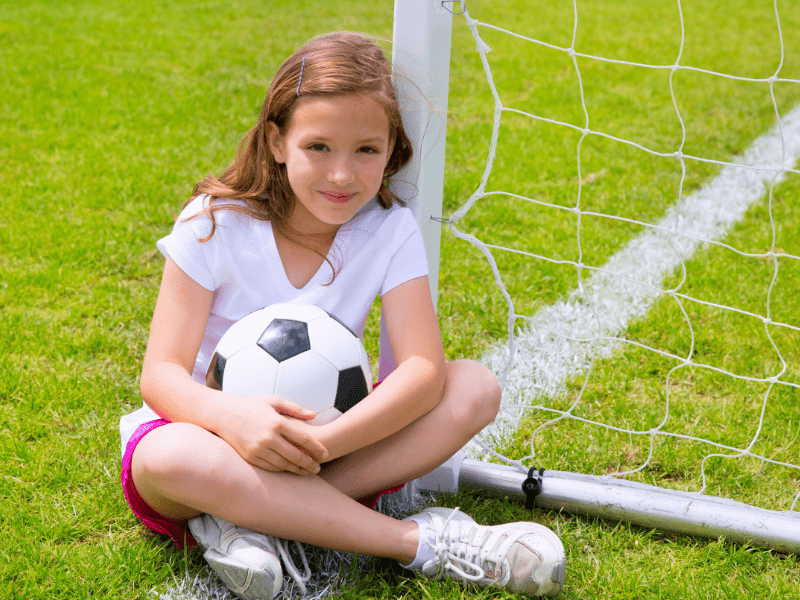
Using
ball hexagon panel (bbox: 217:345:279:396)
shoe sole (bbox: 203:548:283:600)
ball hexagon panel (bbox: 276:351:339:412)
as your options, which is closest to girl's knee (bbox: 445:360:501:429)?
ball hexagon panel (bbox: 276:351:339:412)

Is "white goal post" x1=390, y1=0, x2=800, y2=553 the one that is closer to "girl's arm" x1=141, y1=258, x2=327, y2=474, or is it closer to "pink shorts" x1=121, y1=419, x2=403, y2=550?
"girl's arm" x1=141, y1=258, x2=327, y2=474

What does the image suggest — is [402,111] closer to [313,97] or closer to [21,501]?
[313,97]

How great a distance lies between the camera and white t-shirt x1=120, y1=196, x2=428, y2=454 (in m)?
1.87

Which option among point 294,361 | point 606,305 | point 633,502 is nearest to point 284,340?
point 294,361

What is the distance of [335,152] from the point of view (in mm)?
1805

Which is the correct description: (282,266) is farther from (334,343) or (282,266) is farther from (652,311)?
(652,311)

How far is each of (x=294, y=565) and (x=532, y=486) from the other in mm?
616

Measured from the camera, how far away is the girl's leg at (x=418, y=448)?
181cm

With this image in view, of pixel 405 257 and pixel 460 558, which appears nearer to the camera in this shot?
pixel 460 558

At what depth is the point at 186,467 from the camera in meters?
1.58

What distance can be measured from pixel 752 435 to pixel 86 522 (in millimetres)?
1817

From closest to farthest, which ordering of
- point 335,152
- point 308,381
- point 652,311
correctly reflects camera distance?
point 308,381 < point 335,152 < point 652,311

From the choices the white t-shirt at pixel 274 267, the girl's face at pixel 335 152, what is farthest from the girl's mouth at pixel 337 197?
the white t-shirt at pixel 274 267

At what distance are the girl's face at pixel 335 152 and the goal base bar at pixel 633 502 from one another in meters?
0.73
